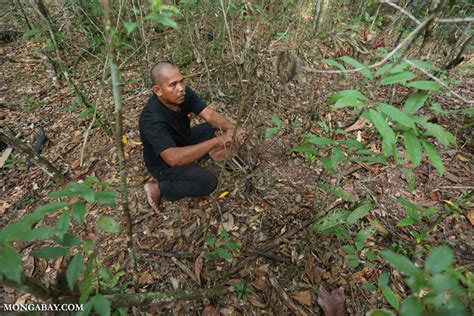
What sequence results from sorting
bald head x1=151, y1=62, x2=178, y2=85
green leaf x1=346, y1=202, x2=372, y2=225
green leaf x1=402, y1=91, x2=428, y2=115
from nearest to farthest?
green leaf x1=402, y1=91, x2=428, y2=115
green leaf x1=346, y1=202, x2=372, y2=225
bald head x1=151, y1=62, x2=178, y2=85

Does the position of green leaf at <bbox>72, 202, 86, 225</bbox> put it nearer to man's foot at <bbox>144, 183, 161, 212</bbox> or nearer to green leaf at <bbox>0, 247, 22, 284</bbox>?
green leaf at <bbox>0, 247, 22, 284</bbox>

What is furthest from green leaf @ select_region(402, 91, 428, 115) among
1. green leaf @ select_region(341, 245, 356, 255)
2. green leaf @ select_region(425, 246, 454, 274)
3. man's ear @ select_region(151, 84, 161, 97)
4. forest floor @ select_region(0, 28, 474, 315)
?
man's ear @ select_region(151, 84, 161, 97)

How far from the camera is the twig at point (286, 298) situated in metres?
1.88

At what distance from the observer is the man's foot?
265 centimetres

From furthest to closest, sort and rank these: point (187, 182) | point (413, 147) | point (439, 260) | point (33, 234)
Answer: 1. point (187, 182)
2. point (413, 147)
3. point (33, 234)
4. point (439, 260)

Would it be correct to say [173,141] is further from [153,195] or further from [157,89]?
[153,195]

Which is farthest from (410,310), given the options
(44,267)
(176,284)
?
(44,267)

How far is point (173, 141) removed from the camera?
7.98 ft

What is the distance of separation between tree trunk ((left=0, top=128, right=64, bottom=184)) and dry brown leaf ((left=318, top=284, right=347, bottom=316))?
2.68 metres

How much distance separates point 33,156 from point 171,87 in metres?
1.43

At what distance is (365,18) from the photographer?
197 inches

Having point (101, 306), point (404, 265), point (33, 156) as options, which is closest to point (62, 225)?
point (101, 306)

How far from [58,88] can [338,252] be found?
4700mm

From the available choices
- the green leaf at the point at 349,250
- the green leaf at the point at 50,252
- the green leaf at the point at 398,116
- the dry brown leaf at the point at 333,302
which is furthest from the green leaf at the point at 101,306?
the green leaf at the point at 349,250
